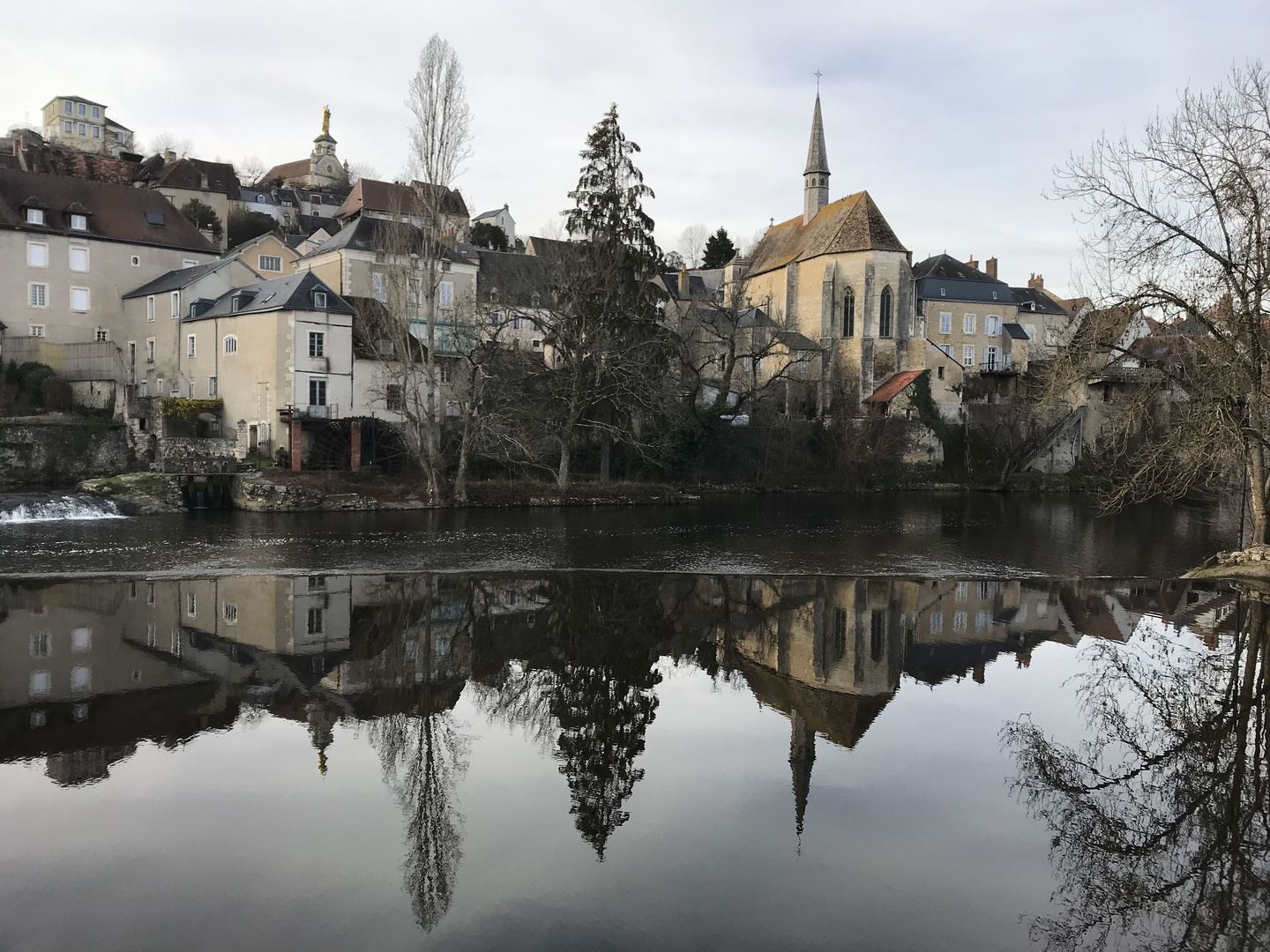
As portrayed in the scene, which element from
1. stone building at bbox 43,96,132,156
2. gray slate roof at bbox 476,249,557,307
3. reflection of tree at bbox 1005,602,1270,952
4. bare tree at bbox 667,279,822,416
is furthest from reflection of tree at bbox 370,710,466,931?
stone building at bbox 43,96,132,156

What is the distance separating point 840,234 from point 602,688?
51.9 m

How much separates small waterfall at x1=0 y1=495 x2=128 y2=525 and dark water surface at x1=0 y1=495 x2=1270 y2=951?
1116 cm

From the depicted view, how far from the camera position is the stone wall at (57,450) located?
117 feet

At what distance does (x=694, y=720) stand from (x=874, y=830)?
10.6 feet

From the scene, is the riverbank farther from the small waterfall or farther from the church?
the church

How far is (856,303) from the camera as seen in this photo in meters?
58.2

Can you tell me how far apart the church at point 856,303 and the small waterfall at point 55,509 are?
124 ft

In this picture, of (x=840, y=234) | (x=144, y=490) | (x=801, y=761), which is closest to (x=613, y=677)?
(x=801, y=761)

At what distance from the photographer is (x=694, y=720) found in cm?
1122

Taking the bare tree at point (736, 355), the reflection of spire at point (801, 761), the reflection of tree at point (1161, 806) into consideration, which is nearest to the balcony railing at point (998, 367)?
the bare tree at point (736, 355)

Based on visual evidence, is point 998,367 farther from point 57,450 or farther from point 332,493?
point 57,450

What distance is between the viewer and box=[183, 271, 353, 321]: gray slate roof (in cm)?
3703

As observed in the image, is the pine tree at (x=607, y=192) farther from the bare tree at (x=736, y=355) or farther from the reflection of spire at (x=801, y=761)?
the reflection of spire at (x=801, y=761)

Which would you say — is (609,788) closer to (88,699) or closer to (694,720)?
(694,720)
